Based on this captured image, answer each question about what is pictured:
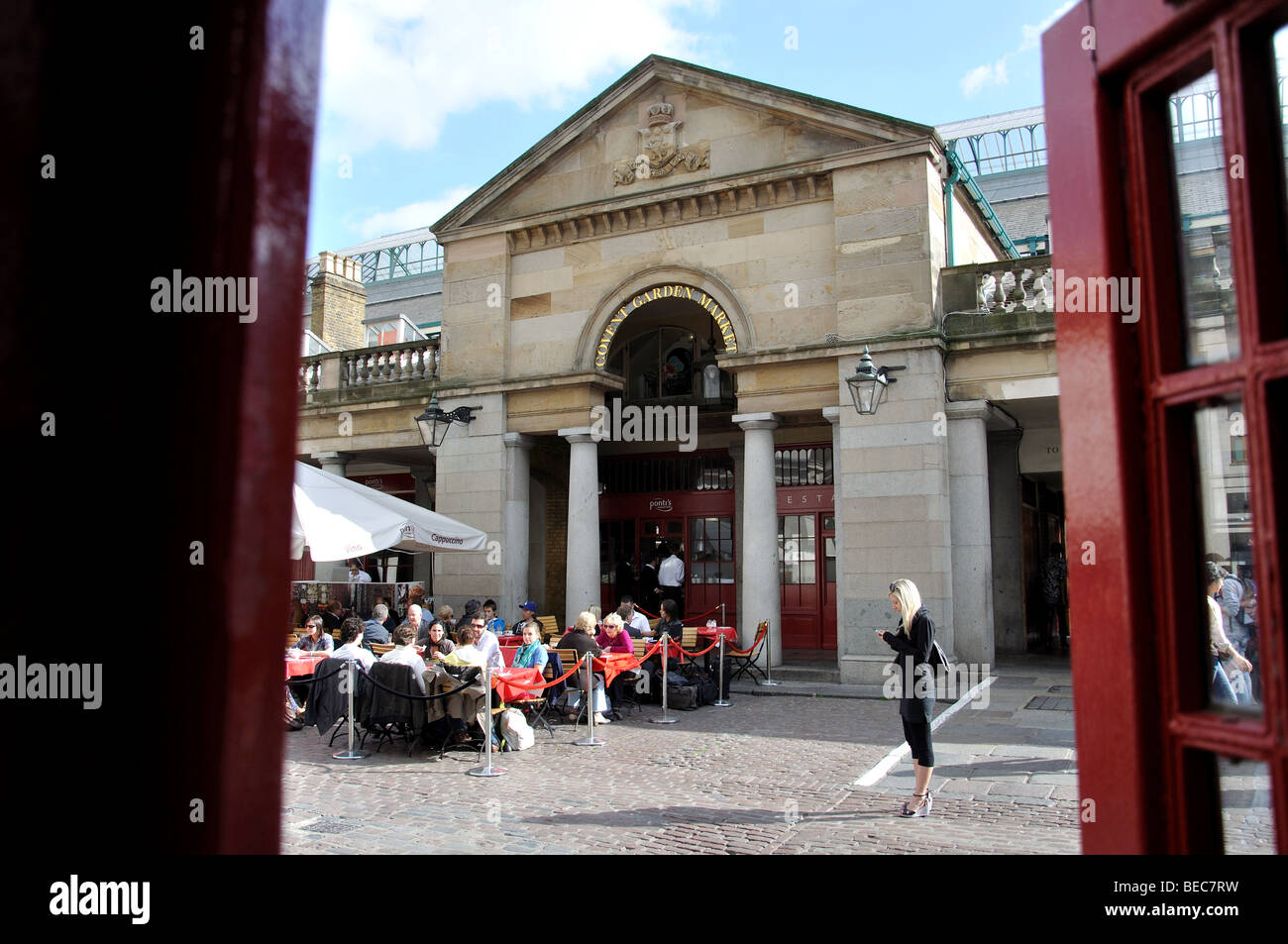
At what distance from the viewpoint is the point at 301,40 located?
1.45m

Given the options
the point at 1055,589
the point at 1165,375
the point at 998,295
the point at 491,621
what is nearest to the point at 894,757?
the point at 491,621

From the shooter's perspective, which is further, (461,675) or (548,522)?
(548,522)

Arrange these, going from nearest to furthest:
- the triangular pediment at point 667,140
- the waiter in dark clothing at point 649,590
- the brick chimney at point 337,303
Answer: the triangular pediment at point 667,140
the waiter in dark clothing at point 649,590
the brick chimney at point 337,303

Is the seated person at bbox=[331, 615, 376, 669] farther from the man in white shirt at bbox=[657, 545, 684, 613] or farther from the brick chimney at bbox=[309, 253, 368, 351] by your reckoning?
the brick chimney at bbox=[309, 253, 368, 351]

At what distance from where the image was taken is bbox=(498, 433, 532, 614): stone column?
56.7 feet

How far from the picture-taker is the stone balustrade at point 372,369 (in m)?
19.3

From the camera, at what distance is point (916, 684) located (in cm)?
726

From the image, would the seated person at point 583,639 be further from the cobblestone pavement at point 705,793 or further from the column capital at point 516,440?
the column capital at point 516,440

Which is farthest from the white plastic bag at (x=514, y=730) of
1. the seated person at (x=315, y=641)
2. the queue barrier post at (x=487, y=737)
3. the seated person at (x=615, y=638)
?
the seated person at (x=315, y=641)

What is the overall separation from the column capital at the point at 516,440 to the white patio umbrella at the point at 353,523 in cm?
403

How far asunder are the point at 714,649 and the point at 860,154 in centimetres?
799
